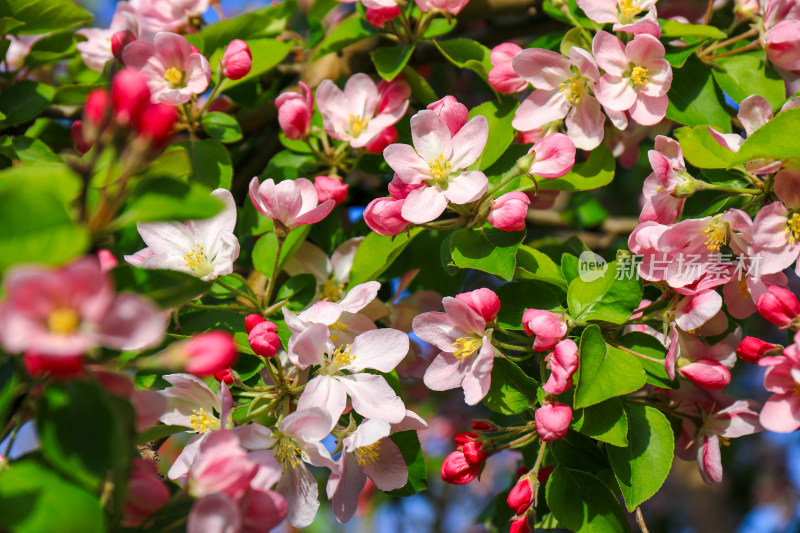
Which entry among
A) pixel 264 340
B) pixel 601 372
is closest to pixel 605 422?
pixel 601 372

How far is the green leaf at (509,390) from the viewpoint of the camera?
1.15 meters

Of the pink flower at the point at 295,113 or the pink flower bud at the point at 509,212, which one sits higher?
the pink flower at the point at 295,113

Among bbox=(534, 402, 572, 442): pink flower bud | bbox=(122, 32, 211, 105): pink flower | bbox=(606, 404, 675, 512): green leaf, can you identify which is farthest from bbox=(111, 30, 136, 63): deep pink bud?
bbox=(606, 404, 675, 512): green leaf

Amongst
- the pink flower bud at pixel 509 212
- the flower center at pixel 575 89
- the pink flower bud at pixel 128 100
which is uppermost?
the pink flower bud at pixel 128 100

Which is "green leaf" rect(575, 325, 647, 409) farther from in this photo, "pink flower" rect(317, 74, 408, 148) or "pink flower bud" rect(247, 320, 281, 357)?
"pink flower" rect(317, 74, 408, 148)

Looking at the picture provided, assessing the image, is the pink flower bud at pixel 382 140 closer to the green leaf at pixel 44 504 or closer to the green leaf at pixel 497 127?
the green leaf at pixel 497 127

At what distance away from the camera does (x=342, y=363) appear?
111 cm

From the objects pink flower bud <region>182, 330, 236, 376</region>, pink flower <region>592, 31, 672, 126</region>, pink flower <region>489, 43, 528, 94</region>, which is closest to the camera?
pink flower bud <region>182, 330, 236, 376</region>

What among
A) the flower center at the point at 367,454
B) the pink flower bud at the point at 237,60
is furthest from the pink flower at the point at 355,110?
the flower center at the point at 367,454

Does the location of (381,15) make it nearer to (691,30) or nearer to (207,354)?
(691,30)

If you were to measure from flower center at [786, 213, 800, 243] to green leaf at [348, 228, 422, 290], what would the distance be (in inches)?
24.0

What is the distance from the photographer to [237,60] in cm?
138

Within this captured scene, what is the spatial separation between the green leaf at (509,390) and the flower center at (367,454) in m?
0.20

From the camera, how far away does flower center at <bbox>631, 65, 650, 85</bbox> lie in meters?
1.26
